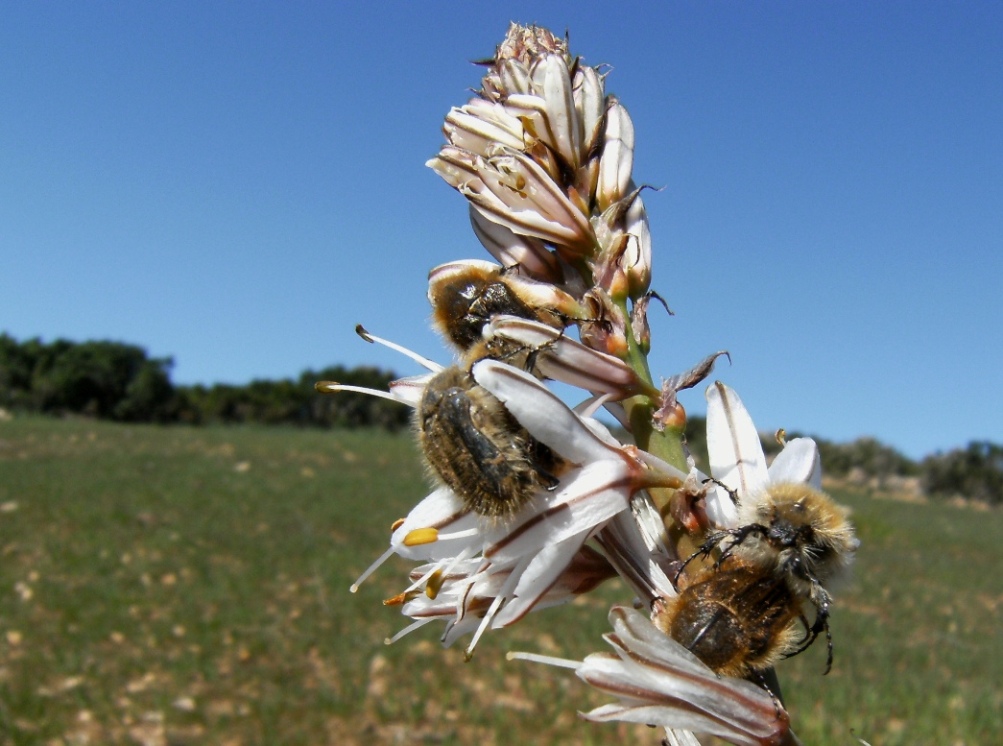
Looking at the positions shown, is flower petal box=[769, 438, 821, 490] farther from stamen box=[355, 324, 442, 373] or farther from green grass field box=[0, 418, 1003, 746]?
green grass field box=[0, 418, 1003, 746]

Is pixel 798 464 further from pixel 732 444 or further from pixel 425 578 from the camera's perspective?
pixel 425 578

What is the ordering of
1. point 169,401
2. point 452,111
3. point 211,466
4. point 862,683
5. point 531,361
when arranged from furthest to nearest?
point 169,401 < point 211,466 < point 862,683 < point 452,111 < point 531,361

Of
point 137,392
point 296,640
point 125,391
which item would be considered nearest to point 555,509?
point 296,640

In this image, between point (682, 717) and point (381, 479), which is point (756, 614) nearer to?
point (682, 717)

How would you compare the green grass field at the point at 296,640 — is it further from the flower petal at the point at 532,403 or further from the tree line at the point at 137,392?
the tree line at the point at 137,392

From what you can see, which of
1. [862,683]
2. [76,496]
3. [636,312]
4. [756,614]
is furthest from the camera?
[76,496]

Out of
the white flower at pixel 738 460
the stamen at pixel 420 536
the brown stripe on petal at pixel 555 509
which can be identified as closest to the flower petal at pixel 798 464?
the white flower at pixel 738 460

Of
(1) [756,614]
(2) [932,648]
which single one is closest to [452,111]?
(1) [756,614]
